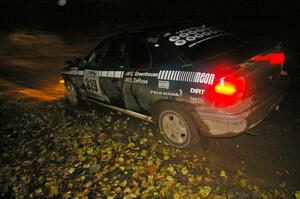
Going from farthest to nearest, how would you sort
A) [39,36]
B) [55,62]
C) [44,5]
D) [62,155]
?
[44,5] < [39,36] < [55,62] < [62,155]

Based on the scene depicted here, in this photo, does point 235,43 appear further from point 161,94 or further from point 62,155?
point 62,155

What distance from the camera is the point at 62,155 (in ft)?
14.9

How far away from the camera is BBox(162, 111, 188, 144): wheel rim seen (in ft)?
13.4

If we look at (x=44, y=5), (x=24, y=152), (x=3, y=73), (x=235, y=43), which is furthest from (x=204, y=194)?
(x=44, y=5)

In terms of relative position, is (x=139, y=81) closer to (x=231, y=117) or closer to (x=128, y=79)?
(x=128, y=79)

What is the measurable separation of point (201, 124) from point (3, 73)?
9.23 m

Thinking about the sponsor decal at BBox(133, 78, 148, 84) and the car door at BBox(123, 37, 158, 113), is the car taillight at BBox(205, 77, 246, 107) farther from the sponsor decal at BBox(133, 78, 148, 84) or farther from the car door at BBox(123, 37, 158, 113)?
the sponsor decal at BBox(133, 78, 148, 84)

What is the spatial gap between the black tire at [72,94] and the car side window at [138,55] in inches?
91.4

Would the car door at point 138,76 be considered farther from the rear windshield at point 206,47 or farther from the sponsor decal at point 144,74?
the rear windshield at point 206,47

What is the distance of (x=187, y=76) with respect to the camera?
370 centimetres

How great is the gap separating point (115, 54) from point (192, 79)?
1.84 metres

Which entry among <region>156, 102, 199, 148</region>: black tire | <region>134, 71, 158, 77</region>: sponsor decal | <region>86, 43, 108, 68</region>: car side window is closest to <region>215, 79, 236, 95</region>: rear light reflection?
<region>156, 102, 199, 148</region>: black tire

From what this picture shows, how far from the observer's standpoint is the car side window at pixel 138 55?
4297mm

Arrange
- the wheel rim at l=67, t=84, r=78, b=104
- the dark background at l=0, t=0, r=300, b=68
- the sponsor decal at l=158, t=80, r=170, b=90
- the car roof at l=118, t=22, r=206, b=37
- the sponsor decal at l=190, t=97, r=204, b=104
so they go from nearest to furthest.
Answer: the sponsor decal at l=190, t=97, r=204, b=104 → the sponsor decal at l=158, t=80, r=170, b=90 → the car roof at l=118, t=22, r=206, b=37 → the wheel rim at l=67, t=84, r=78, b=104 → the dark background at l=0, t=0, r=300, b=68
